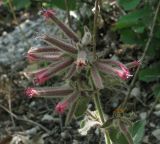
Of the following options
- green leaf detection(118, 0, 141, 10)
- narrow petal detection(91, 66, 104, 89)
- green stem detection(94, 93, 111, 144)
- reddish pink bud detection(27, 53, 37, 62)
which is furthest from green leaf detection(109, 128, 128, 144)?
green leaf detection(118, 0, 141, 10)

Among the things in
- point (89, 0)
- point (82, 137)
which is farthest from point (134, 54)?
point (82, 137)

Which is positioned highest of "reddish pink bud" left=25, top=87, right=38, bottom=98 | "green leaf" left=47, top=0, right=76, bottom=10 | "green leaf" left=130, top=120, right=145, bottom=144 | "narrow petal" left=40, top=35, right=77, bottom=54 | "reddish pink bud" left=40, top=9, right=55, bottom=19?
"green leaf" left=47, top=0, right=76, bottom=10

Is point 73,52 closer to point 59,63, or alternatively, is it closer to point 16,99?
point 59,63

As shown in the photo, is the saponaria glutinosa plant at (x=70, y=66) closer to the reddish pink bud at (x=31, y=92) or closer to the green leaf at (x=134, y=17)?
the reddish pink bud at (x=31, y=92)

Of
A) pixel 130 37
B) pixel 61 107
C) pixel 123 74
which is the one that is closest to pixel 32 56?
pixel 61 107

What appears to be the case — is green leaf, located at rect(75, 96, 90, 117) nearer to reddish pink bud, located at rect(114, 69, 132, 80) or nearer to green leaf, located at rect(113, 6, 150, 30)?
reddish pink bud, located at rect(114, 69, 132, 80)

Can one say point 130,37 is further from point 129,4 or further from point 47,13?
point 47,13
